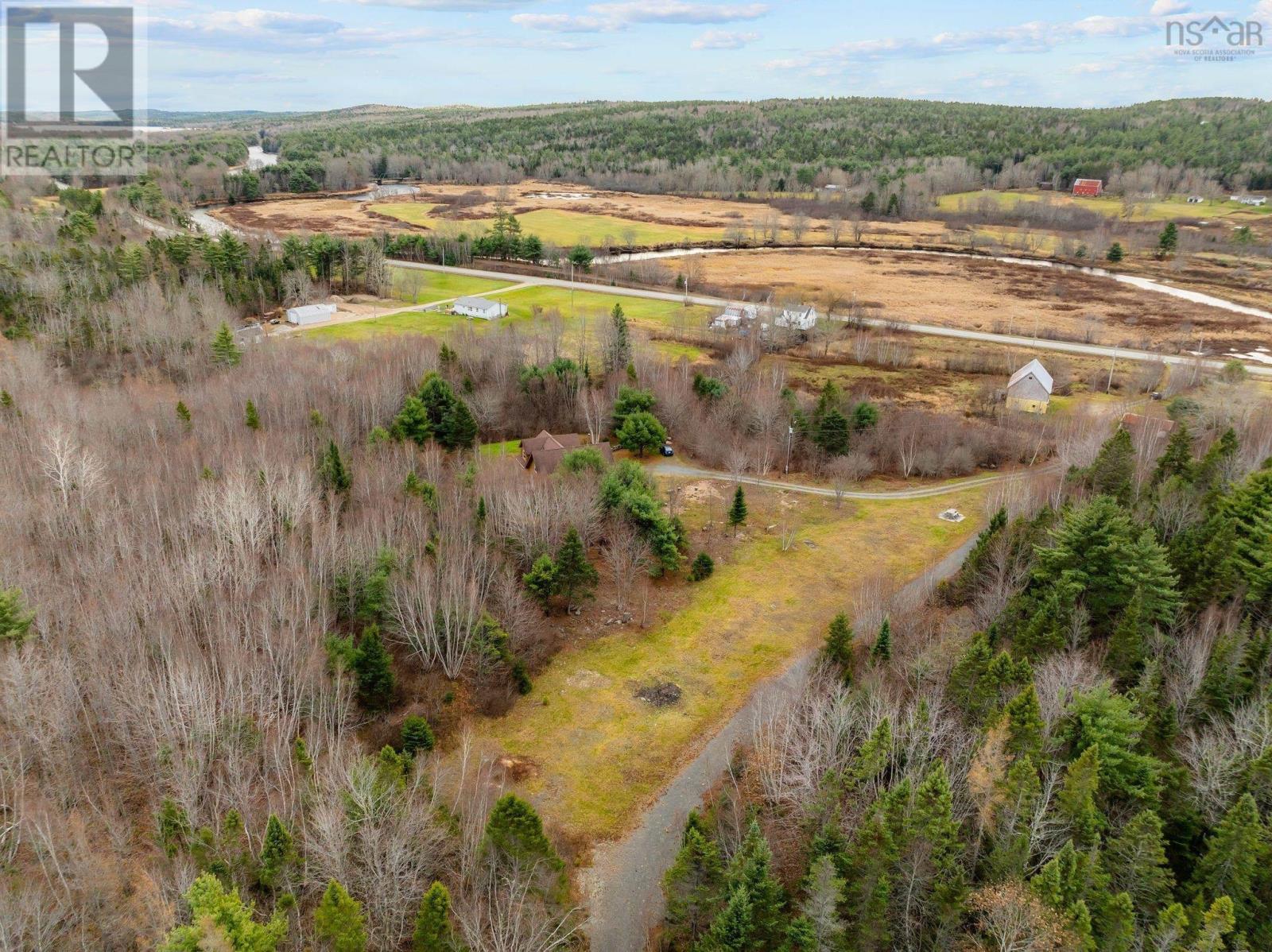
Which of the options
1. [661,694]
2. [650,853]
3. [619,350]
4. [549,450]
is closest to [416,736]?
[650,853]

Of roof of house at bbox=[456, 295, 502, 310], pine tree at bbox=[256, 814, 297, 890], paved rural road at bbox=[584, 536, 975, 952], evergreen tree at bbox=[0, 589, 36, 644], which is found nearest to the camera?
pine tree at bbox=[256, 814, 297, 890]

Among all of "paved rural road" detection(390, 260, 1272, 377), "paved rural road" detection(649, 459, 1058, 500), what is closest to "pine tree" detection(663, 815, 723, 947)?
"paved rural road" detection(649, 459, 1058, 500)

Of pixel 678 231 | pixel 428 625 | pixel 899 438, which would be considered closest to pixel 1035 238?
pixel 678 231

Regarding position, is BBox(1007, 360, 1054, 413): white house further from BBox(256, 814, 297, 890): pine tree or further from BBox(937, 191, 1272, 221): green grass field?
BBox(937, 191, 1272, 221): green grass field

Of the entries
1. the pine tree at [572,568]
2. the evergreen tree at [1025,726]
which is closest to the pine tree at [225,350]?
the pine tree at [572,568]

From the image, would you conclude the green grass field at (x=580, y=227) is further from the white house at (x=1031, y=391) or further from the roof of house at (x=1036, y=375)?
the white house at (x=1031, y=391)
